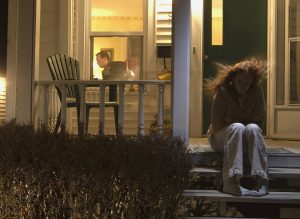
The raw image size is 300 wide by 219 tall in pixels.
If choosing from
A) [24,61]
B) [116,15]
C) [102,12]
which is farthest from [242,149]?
[102,12]

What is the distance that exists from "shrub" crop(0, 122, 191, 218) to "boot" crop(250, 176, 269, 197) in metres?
0.73

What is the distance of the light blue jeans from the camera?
14.1 feet

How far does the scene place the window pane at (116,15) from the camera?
23.1 feet

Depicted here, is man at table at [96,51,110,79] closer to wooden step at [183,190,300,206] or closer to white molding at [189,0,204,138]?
white molding at [189,0,204,138]

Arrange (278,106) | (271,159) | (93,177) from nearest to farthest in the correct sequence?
(93,177) → (271,159) → (278,106)

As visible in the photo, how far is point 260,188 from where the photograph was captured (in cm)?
439

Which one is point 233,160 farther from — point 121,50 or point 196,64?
point 121,50

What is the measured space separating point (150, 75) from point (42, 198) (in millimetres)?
3120

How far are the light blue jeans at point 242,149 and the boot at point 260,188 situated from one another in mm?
76

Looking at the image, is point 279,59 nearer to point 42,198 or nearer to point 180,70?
point 180,70

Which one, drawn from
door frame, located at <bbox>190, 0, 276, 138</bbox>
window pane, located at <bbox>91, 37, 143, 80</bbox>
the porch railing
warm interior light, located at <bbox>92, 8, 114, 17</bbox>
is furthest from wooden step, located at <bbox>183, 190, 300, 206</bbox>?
warm interior light, located at <bbox>92, 8, 114, 17</bbox>

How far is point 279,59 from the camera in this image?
670cm

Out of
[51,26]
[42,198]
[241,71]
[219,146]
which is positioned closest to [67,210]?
[42,198]

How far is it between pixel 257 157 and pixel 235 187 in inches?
12.8
